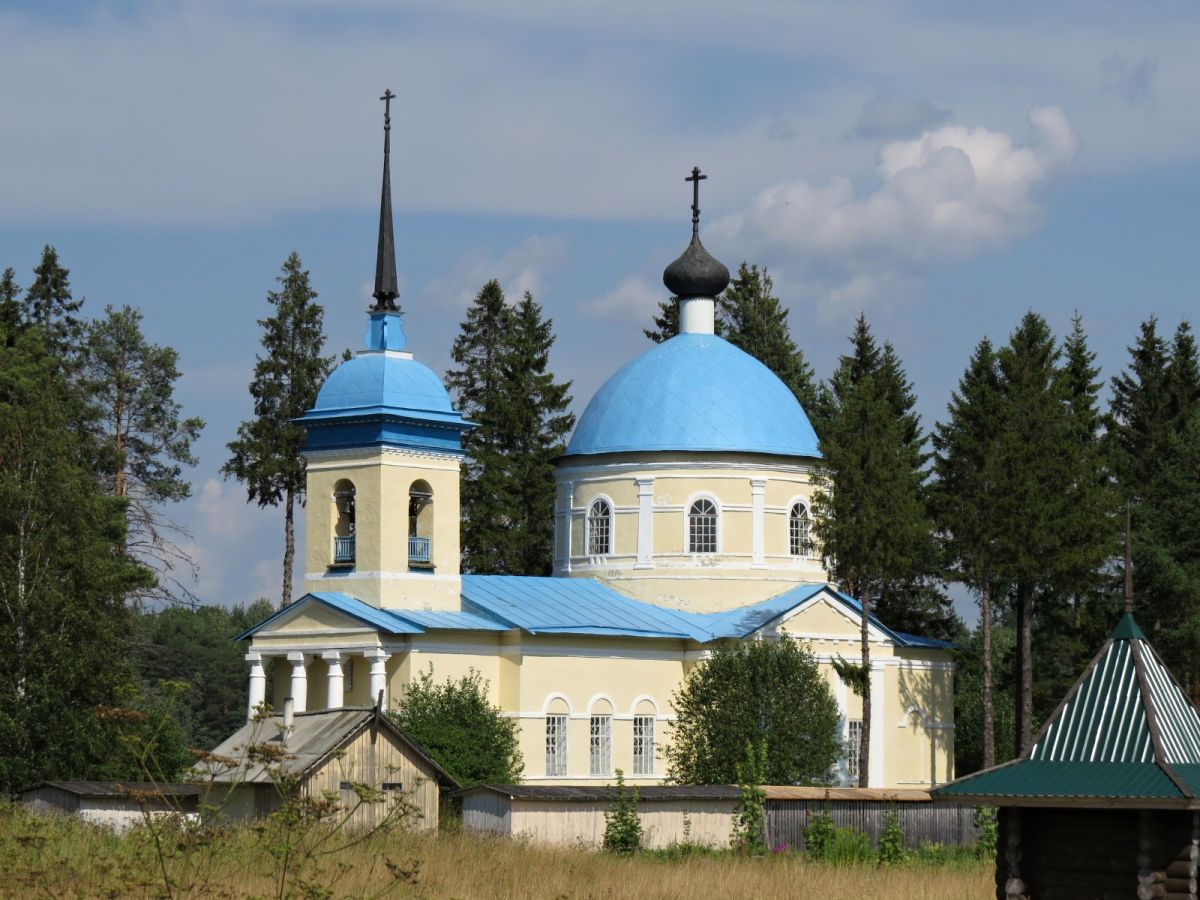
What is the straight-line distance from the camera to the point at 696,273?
162 feet

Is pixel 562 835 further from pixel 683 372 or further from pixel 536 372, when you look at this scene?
pixel 536 372

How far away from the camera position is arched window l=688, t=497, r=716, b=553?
46.0 metres

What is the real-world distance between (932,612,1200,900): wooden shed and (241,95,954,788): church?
58.5ft

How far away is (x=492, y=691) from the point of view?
40812mm

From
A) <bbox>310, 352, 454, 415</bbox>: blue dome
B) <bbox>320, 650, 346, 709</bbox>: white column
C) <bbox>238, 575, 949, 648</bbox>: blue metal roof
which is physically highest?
<bbox>310, 352, 454, 415</bbox>: blue dome

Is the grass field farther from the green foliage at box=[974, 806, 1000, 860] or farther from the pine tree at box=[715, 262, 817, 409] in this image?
the pine tree at box=[715, 262, 817, 409]

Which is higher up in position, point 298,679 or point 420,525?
point 420,525

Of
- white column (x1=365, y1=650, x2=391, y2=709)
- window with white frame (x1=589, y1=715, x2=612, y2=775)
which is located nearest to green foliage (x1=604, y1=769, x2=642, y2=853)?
white column (x1=365, y1=650, x2=391, y2=709)

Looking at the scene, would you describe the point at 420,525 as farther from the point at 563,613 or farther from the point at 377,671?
the point at 377,671

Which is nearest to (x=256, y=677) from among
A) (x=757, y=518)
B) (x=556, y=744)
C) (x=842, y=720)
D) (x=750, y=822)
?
(x=556, y=744)

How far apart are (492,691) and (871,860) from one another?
12.9m

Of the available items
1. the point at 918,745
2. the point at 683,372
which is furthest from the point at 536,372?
the point at 918,745

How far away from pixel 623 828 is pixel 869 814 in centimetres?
425

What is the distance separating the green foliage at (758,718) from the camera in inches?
1594
